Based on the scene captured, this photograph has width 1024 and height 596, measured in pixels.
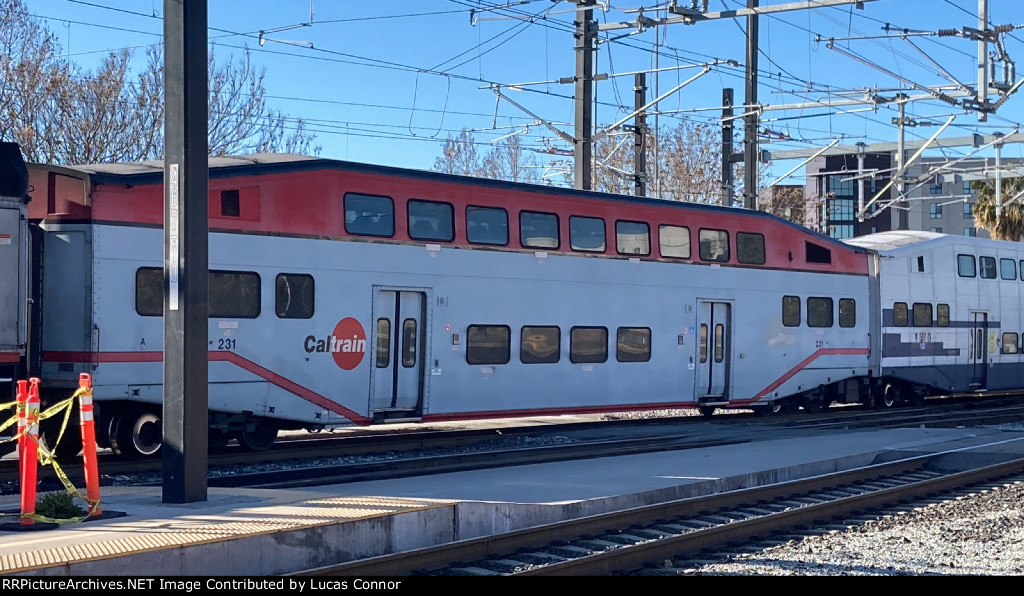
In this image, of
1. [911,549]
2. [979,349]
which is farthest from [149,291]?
[979,349]

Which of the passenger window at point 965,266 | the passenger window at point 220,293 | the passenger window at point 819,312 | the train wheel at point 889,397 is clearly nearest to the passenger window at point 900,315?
the train wheel at point 889,397

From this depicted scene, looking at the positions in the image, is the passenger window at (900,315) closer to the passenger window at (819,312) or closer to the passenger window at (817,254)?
the passenger window at (819,312)

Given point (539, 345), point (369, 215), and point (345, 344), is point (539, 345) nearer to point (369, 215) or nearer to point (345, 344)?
point (345, 344)

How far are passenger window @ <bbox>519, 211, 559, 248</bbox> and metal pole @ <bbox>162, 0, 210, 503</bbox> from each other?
8.69 meters

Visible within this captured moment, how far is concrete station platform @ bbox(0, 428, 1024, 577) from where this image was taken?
25.5 ft

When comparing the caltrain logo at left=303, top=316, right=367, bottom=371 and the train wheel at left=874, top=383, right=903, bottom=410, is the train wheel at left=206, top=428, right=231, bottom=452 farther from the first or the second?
the train wheel at left=874, top=383, right=903, bottom=410

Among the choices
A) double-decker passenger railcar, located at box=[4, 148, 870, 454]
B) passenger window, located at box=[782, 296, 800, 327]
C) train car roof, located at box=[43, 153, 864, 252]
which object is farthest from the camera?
passenger window, located at box=[782, 296, 800, 327]

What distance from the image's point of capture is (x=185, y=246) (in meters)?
9.81

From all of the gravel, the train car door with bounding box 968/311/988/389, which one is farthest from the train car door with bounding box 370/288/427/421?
the train car door with bounding box 968/311/988/389

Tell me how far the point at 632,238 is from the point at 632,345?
1.89 metres

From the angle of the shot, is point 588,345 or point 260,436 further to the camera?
point 588,345
